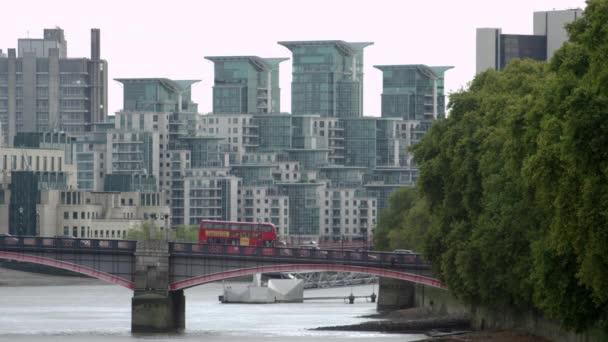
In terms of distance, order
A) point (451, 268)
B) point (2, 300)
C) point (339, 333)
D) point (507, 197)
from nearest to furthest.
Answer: point (507, 197), point (451, 268), point (339, 333), point (2, 300)

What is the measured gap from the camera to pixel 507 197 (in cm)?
8575

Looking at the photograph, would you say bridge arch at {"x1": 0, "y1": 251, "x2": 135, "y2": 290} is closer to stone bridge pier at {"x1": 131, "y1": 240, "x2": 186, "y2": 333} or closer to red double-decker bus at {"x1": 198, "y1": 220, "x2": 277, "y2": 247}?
stone bridge pier at {"x1": 131, "y1": 240, "x2": 186, "y2": 333}

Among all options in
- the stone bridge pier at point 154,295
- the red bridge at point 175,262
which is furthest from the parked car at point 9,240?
the stone bridge pier at point 154,295

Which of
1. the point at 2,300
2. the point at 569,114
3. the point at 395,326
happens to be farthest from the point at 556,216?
the point at 2,300

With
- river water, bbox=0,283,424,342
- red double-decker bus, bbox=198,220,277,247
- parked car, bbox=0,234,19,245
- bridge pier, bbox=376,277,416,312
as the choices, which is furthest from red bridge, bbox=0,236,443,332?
red double-decker bus, bbox=198,220,277,247

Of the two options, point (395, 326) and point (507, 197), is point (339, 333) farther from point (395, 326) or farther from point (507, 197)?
point (507, 197)

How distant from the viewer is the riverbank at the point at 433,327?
309 feet

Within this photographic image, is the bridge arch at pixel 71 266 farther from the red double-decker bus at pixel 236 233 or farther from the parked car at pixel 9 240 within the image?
the red double-decker bus at pixel 236 233

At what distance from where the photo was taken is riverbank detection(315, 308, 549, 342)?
94.3m

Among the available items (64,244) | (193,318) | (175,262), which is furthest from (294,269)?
(193,318)

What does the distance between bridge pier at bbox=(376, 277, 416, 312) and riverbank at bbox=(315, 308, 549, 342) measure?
12327mm

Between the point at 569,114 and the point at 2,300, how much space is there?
347ft

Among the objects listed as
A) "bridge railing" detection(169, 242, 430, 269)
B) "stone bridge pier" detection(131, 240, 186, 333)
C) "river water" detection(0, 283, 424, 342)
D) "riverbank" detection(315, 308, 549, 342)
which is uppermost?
"bridge railing" detection(169, 242, 430, 269)

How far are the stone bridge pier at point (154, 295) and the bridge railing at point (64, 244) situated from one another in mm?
1041
